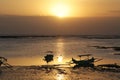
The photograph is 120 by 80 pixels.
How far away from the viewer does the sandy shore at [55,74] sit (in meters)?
28.1

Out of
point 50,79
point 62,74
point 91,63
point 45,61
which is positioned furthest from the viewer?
point 45,61

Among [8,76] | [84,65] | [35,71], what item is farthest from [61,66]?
[8,76]

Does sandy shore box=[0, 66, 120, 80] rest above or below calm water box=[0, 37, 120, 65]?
below

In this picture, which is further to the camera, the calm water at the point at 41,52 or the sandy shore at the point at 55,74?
the calm water at the point at 41,52

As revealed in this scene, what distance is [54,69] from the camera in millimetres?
33188

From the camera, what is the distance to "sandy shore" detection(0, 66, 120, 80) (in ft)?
92.2

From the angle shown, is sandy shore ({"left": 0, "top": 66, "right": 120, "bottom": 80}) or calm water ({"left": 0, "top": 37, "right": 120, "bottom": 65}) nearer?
sandy shore ({"left": 0, "top": 66, "right": 120, "bottom": 80})

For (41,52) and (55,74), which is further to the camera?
(41,52)

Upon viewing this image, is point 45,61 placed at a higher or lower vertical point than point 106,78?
higher

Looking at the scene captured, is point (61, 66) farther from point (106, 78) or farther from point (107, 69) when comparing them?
point (106, 78)

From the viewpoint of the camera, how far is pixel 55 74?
99.0 ft

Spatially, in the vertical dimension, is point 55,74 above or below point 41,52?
below

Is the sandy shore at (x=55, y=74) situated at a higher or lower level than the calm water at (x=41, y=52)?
lower

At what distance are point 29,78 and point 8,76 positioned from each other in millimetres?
2072
